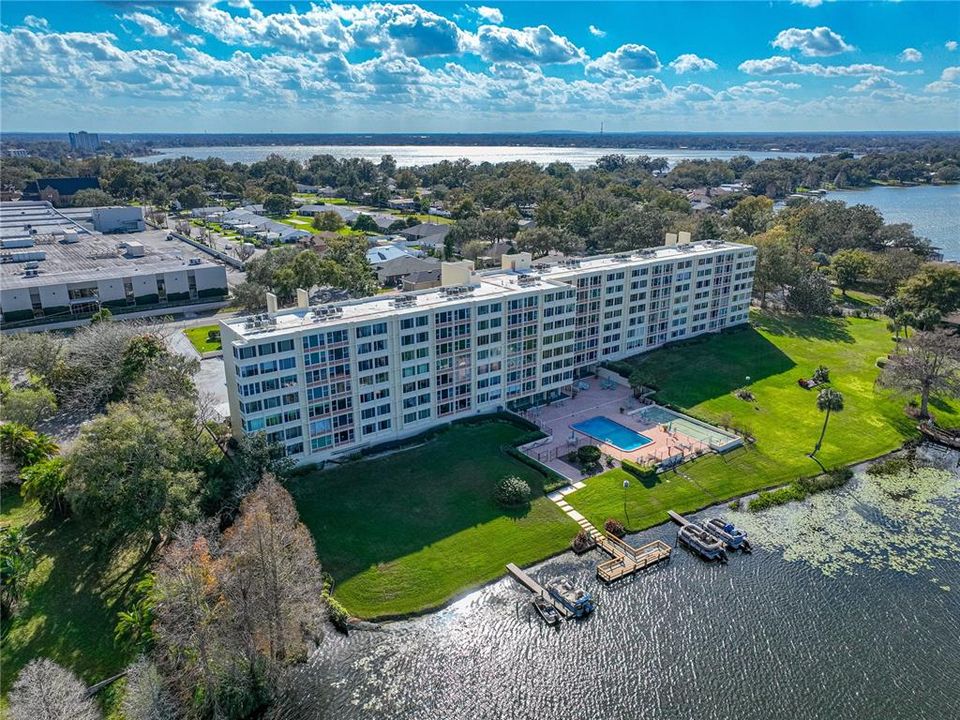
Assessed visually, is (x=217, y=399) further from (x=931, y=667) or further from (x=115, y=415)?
(x=931, y=667)

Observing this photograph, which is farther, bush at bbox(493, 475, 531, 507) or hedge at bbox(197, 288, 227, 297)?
hedge at bbox(197, 288, 227, 297)

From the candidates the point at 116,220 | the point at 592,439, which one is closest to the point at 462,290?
the point at 592,439

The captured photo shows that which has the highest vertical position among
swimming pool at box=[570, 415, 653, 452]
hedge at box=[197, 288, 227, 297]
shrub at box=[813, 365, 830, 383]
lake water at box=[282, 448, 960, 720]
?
hedge at box=[197, 288, 227, 297]

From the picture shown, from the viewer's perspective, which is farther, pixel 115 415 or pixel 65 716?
pixel 115 415

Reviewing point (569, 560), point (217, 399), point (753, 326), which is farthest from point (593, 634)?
point (753, 326)

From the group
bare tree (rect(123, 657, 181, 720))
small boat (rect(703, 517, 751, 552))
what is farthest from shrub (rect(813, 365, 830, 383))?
bare tree (rect(123, 657, 181, 720))

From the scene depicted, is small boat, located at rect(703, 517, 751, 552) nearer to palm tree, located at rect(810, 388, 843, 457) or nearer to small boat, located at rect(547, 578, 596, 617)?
small boat, located at rect(547, 578, 596, 617)
